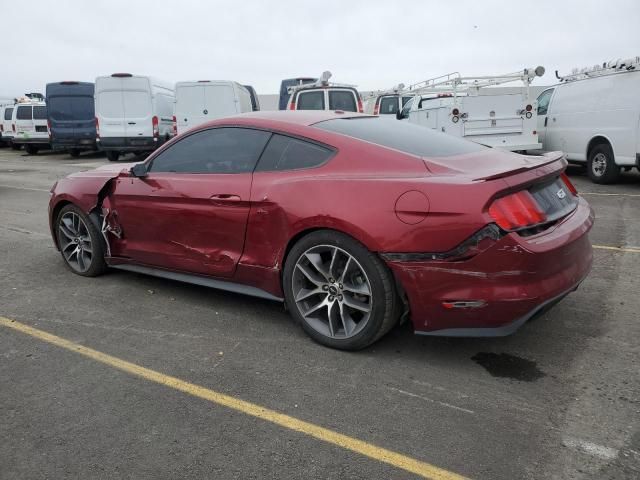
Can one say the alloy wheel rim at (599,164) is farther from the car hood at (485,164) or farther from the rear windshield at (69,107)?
the rear windshield at (69,107)

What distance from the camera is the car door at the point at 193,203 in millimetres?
3975

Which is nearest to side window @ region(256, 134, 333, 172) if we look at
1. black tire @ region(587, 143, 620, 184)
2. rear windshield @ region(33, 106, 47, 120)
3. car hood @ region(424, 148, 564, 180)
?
car hood @ region(424, 148, 564, 180)

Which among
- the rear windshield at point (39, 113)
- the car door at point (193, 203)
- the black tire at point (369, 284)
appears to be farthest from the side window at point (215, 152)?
the rear windshield at point (39, 113)

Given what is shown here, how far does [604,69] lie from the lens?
1047 centimetres

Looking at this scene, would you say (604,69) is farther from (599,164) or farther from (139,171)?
(139,171)

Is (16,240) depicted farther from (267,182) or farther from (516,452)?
(516,452)

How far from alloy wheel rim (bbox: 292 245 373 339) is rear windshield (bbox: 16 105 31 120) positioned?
23055 millimetres

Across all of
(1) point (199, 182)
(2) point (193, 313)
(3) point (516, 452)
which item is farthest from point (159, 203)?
(3) point (516, 452)

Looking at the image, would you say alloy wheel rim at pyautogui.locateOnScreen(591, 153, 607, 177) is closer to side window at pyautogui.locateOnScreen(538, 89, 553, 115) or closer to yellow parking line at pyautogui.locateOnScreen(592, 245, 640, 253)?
side window at pyautogui.locateOnScreen(538, 89, 553, 115)

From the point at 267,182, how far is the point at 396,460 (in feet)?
6.52

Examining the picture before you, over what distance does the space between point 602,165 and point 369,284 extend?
8.89 m

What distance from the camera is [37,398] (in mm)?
3100

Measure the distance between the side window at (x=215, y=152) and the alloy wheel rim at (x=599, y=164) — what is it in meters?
8.54

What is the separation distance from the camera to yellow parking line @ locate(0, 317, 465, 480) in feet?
8.12
